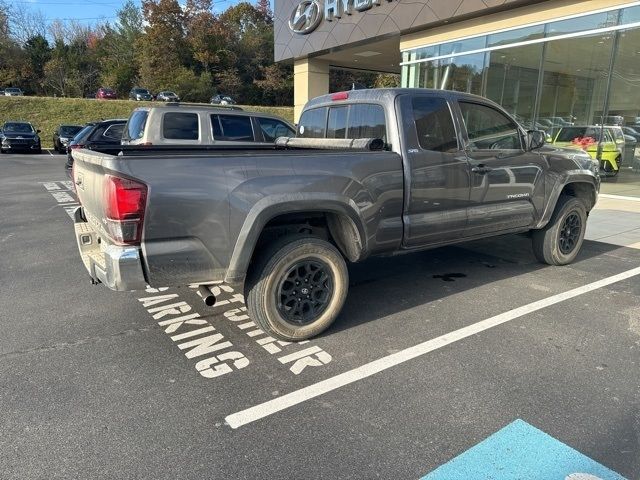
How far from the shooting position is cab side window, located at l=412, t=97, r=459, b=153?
4191mm

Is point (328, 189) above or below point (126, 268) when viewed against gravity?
above

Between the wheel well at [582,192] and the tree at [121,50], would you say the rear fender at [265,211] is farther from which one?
the tree at [121,50]

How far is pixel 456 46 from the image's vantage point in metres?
14.4

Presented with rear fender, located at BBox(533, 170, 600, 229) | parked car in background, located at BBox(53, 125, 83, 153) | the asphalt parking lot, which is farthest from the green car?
parked car in background, located at BBox(53, 125, 83, 153)

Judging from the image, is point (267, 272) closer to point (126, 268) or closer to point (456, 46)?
point (126, 268)

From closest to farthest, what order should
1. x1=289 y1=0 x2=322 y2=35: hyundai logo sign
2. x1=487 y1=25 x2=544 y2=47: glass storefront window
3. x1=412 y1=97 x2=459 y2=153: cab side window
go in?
1. x1=412 y1=97 x2=459 y2=153: cab side window
2. x1=487 y1=25 x2=544 y2=47: glass storefront window
3. x1=289 y1=0 x2=322 y2=35: hyundai logo sign

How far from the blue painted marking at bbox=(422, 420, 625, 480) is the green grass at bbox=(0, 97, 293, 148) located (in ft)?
105

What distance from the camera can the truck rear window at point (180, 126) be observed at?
8.07 m

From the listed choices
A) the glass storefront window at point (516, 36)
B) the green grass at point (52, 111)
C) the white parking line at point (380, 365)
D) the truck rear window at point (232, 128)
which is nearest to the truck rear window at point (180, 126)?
the truck rear window at point (232, 128)

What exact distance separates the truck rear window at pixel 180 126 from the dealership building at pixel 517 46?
8.81m

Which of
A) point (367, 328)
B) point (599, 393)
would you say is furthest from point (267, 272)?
point (599, 393)

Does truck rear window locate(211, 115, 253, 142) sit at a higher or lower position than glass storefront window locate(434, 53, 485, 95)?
lower

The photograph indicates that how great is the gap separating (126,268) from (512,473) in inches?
98.3

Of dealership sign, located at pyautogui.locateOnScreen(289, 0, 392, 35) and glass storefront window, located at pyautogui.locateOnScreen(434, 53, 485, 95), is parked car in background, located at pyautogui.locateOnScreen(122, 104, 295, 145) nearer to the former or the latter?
glass storefront window, located at pyautogui.locateOnScreen(434, 53, 485, 95)
